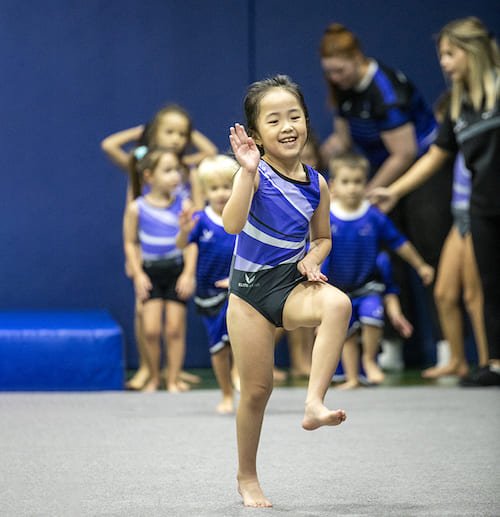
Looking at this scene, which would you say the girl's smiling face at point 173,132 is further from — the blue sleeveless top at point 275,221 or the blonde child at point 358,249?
the blue sleeveless top at point 275,221

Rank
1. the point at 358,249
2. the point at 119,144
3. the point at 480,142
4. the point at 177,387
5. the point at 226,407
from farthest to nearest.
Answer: the point at 119,144 → the point at 358,249 → the point at 177,387 → the point at 480,142 → the point at 226,407

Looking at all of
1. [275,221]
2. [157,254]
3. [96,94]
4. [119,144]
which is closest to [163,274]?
[157,254]

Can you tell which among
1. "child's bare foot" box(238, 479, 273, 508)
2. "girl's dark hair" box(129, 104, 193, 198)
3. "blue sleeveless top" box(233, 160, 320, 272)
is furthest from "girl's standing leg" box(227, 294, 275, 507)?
"girl's dark hair" box(129, 104, 193, 198)

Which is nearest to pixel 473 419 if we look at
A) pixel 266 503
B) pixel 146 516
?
pixel 266 503

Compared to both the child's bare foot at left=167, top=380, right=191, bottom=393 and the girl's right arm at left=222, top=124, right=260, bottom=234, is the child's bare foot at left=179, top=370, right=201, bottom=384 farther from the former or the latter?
the girl's right arm at left=222, top=124, right=260, bottom=234

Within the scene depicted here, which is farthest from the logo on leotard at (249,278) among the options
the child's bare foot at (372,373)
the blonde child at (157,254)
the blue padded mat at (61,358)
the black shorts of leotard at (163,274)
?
the child's bare foot at (372,373)

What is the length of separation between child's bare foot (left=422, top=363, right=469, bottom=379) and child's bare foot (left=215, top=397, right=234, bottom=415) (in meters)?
1.79

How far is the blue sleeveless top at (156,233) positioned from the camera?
6047 millimetres

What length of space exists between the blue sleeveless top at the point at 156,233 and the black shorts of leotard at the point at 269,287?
289 cm

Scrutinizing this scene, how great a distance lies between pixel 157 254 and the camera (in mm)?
6051

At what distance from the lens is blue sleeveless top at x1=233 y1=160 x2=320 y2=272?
311cm

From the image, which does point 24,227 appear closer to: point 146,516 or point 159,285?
point 159,285

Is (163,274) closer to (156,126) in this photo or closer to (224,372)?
(156,126)

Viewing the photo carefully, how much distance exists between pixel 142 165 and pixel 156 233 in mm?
374
